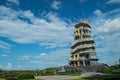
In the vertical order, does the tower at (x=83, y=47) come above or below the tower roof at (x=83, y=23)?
below

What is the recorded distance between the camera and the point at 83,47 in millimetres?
81562

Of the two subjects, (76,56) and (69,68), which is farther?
(76,56)

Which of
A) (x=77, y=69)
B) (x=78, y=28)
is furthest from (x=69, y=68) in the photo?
(x=78, y=28)

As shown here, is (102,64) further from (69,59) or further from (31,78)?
(31,78)

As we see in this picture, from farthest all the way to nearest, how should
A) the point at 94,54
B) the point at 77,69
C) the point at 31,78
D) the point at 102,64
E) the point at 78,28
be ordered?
the point at 78,28
the point at 94,54
the point at 102,64
the point at 77,69
the point at 31,78

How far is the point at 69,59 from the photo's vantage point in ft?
285

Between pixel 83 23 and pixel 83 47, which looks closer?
pixel 83 47

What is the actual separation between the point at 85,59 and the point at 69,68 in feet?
27.8

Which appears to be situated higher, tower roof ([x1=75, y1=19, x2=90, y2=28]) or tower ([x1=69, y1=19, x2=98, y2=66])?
tower roof ([x1=75, y1=19, x2=90, y2=28])

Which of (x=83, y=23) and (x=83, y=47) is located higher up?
(x=83, y=23)

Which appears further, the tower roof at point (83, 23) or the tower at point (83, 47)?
the tower roof at point (83, 23)

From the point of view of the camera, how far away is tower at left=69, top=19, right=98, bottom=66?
265 feet

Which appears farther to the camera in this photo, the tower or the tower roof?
the tower roof

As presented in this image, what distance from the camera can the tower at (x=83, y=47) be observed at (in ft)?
265
